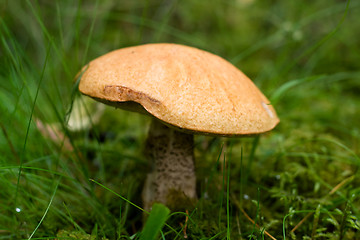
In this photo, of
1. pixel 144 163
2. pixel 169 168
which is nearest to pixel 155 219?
pixel 169 168

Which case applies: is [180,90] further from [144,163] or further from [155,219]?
[144,163]

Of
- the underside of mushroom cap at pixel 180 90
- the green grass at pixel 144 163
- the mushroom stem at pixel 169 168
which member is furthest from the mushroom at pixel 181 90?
the mushroom stem at pixel 169 168

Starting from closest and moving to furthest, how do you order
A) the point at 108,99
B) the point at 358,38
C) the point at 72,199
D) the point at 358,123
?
the point at 108,99, the point at 72,199, the point at 358,123, the point at 358,38

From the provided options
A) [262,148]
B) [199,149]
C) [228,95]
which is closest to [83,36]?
[199,149]

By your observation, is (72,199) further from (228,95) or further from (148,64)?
(228,95)

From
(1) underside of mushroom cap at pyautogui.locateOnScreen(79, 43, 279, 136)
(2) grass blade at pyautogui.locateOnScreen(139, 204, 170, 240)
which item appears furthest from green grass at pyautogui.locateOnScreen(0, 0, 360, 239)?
(1) underside of mushroom cap at pyautogui.locateOnScreen(79, 43, 279, 136)

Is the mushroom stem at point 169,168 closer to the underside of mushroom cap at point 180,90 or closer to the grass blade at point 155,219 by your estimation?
the underside of mushroom cap at point 180,90
